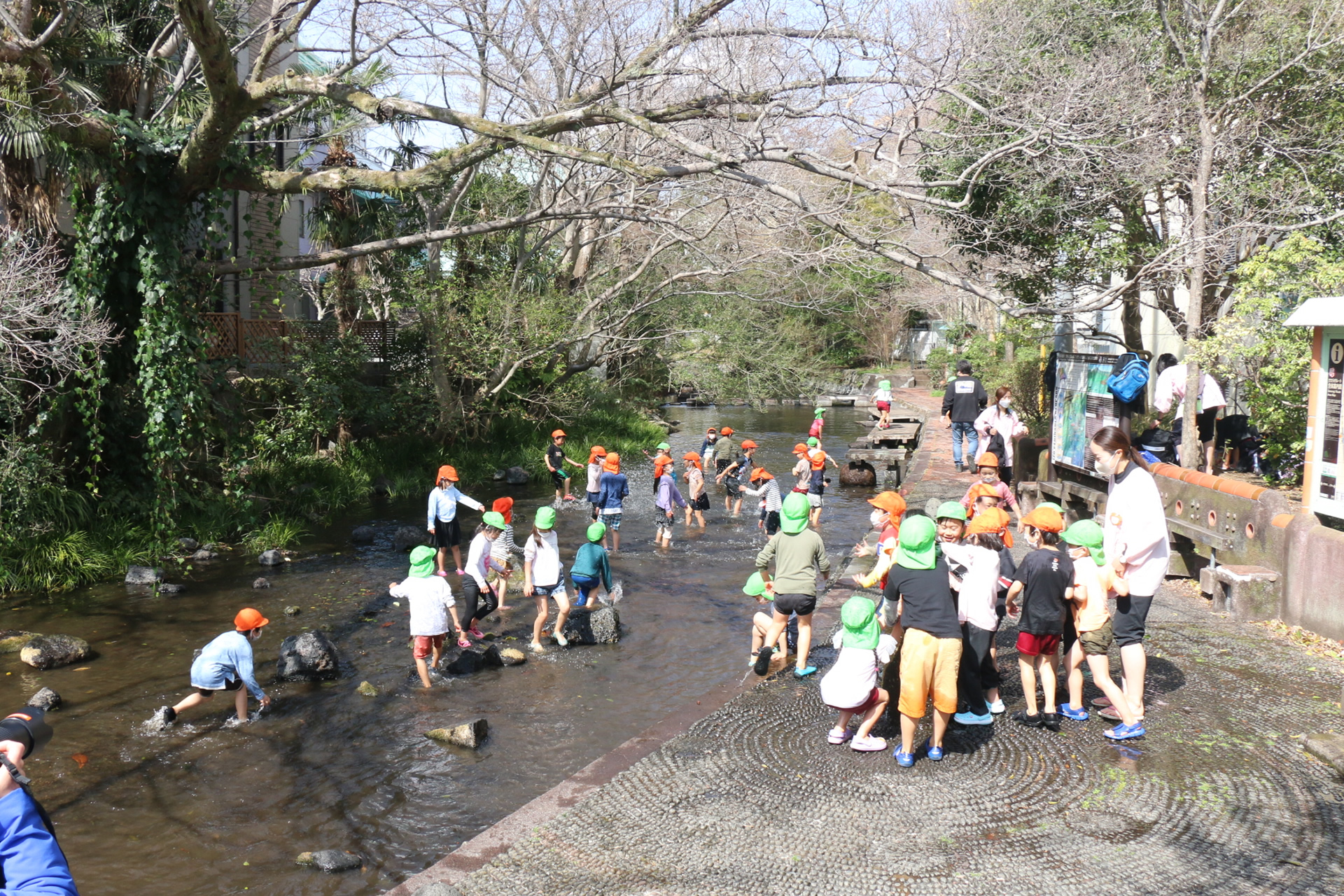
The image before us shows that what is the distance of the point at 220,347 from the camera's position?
16.1 m

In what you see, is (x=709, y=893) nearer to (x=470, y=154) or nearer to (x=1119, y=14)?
(x=470, y=154)

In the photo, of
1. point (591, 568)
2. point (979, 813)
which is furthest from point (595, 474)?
point (979, 813)

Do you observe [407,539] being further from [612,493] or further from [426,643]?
[426,643]

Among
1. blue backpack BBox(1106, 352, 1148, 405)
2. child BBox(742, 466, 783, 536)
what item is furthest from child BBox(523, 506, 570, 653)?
blue backpack BBox(1106, 352, 1148, 405)

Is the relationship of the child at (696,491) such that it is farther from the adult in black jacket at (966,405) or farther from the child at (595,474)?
the adult in black jacket at (966,405)

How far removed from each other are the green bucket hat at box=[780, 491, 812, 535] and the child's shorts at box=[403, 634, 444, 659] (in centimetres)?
313

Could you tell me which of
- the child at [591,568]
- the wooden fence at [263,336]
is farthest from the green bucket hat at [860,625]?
the wooden fence at [263,336]

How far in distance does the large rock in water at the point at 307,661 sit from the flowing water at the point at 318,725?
0.12 metres

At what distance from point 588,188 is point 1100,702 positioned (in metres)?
13.5

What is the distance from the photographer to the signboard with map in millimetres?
11874

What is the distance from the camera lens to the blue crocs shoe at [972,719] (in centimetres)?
645

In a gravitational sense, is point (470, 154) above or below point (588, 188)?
below

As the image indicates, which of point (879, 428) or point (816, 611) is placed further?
point (879, 428)

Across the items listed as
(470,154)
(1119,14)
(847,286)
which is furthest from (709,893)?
(847,286)
